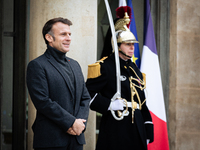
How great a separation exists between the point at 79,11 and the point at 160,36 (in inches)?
72.7

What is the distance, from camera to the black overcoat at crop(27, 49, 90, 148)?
244 cm

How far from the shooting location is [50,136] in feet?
8.18

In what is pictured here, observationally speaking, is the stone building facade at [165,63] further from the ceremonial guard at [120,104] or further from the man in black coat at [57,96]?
the man in black coat at [57,96]

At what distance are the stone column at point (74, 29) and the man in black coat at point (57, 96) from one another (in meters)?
1.14

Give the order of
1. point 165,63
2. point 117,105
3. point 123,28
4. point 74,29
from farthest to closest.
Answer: point 165,63
point 74,29
point 123,28
point 117,105

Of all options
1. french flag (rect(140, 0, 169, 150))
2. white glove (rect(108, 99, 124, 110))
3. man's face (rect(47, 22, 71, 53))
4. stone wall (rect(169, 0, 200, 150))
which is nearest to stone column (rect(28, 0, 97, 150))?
white glove (rect(108, 99, 124, 110))

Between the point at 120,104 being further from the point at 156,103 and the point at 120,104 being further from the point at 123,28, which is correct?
the point at 156,103

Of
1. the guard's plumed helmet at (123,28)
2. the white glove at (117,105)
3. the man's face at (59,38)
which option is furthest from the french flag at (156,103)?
the man's face at (59,38)

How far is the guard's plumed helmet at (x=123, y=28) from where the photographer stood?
3484mm

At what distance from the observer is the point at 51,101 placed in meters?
2.45

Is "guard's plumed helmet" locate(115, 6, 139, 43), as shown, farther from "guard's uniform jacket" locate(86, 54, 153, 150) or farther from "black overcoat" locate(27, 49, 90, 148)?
"black overcoat" locate(27, 49, 90, 148)

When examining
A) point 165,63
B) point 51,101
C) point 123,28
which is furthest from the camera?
point 165,63

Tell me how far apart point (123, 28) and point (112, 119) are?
1112mm

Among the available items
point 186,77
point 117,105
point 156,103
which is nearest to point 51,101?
point 117,105
